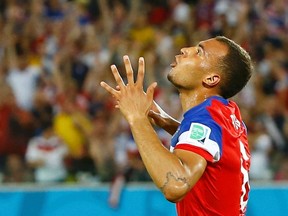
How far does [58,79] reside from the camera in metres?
9.60

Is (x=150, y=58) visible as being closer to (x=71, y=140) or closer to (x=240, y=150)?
(x=71, y=140)

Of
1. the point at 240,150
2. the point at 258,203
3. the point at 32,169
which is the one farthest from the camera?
the point at 32,169

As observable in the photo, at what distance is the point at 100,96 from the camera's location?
30.0 feet

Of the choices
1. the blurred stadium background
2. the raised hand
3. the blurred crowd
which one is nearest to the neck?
the raised hand

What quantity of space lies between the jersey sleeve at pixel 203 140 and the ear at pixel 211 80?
0.32 m

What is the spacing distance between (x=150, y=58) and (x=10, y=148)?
2.27 metres

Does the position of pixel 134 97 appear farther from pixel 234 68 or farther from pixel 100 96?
pixel 100 96

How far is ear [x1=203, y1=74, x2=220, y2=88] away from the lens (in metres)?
3.60

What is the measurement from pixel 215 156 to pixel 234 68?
516mm

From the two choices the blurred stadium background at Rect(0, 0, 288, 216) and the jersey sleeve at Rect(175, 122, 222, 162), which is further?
the blurred stadium background at Rect(0, 0, 288, 216)

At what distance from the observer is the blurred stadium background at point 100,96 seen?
731 centimetres

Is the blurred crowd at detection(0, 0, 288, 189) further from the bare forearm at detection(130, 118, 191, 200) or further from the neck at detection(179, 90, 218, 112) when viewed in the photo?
the bare forearm at detection(130, 118, 191, 200)

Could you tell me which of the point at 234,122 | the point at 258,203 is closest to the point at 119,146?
the point at 258,203

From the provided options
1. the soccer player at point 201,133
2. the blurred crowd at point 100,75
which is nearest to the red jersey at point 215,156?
the soccer player at point 201,133
